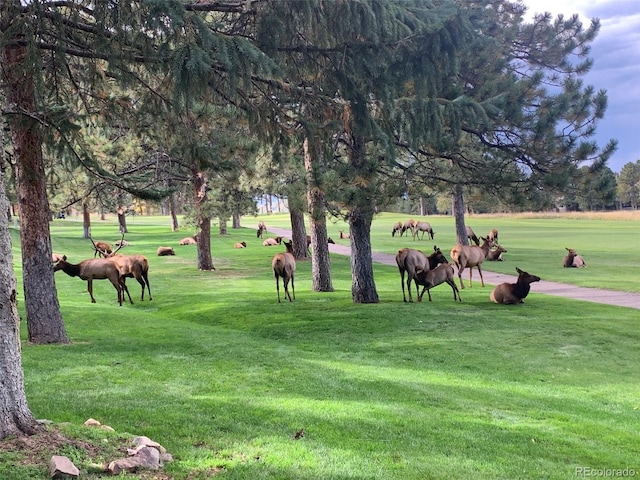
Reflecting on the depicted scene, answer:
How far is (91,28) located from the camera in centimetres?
801

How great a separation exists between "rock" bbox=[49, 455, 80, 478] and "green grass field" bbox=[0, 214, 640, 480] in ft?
0.29

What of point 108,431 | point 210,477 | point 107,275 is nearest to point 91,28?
point 108,431

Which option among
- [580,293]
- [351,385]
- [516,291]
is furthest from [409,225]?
[351,385]

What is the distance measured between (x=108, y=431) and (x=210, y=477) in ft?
3.99

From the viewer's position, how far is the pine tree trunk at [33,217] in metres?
9.72

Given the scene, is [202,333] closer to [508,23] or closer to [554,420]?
[554,420]

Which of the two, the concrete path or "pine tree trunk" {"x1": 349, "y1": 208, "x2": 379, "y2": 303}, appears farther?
the concrete path

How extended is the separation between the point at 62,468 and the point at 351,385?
4.38 m

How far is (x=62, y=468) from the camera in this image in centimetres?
400

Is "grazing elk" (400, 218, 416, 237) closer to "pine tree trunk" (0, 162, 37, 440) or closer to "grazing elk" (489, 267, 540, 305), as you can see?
"grazing elk" (489, 267, 540, 305)

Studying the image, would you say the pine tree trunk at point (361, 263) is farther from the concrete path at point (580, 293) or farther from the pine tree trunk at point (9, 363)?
the pine tree trunk at point (9, 363)
